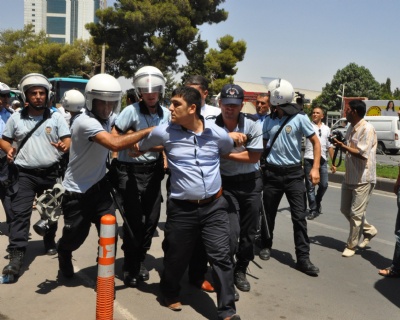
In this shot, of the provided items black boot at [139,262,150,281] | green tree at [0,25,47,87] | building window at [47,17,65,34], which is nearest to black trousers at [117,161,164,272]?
black boot at [139,262,150,281]

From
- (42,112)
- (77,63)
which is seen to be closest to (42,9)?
(77,63)

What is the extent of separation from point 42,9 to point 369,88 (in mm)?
88434

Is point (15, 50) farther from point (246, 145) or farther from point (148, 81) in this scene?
point (246, 145)

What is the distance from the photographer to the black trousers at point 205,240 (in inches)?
143

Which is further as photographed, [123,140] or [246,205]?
[246,205]

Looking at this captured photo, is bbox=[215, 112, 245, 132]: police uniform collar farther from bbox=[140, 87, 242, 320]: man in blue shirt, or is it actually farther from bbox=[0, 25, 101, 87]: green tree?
bbox=[0, 25, 101, 87]: green tree

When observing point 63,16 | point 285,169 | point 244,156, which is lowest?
point 285,169

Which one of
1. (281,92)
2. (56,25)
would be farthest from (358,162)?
(56,25)

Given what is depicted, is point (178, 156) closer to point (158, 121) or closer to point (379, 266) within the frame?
point (158, 121)

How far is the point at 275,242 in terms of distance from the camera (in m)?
6.35

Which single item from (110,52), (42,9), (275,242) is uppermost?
(42,9)

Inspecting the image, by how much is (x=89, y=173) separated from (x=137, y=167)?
0.45 meters

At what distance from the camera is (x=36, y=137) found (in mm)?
4906

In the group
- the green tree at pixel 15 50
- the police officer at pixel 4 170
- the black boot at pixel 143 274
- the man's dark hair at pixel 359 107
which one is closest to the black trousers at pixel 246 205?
the black boot at pixel 143 274
